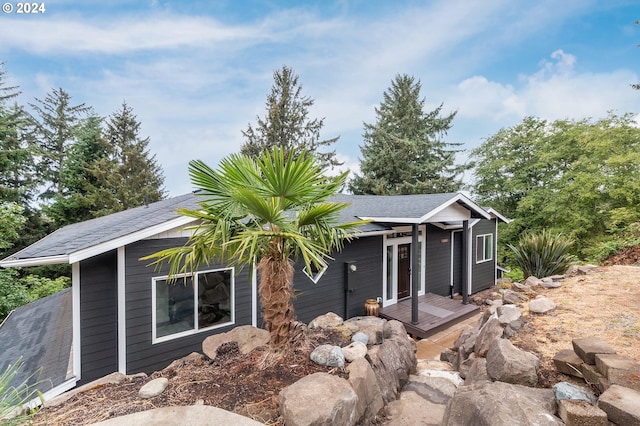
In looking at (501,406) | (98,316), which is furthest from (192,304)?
(501,406)

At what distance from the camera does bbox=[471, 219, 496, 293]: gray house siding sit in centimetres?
1153

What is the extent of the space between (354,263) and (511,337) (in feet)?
13.7

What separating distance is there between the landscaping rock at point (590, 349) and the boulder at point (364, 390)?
234cm

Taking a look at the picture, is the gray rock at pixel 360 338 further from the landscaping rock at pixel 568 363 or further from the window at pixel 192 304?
the window at pixel 192 304

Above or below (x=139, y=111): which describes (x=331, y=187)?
below

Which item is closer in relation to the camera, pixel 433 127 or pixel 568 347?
pixel 568 347

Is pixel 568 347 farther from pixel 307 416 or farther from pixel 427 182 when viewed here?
pixel 427 182

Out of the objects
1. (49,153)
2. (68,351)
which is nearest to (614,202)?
(68,351)

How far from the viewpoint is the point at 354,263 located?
7.98m

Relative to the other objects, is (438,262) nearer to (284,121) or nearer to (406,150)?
(406,150)

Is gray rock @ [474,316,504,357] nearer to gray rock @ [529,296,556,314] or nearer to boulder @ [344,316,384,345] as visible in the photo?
gray rock @ [529,296,556,314]

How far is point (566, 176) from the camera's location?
47.5 feet

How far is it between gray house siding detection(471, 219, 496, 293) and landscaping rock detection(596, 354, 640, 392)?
9.10m

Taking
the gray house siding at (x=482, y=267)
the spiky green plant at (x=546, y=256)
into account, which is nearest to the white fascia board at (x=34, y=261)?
the spiky green plant at (x=546, y=256)
